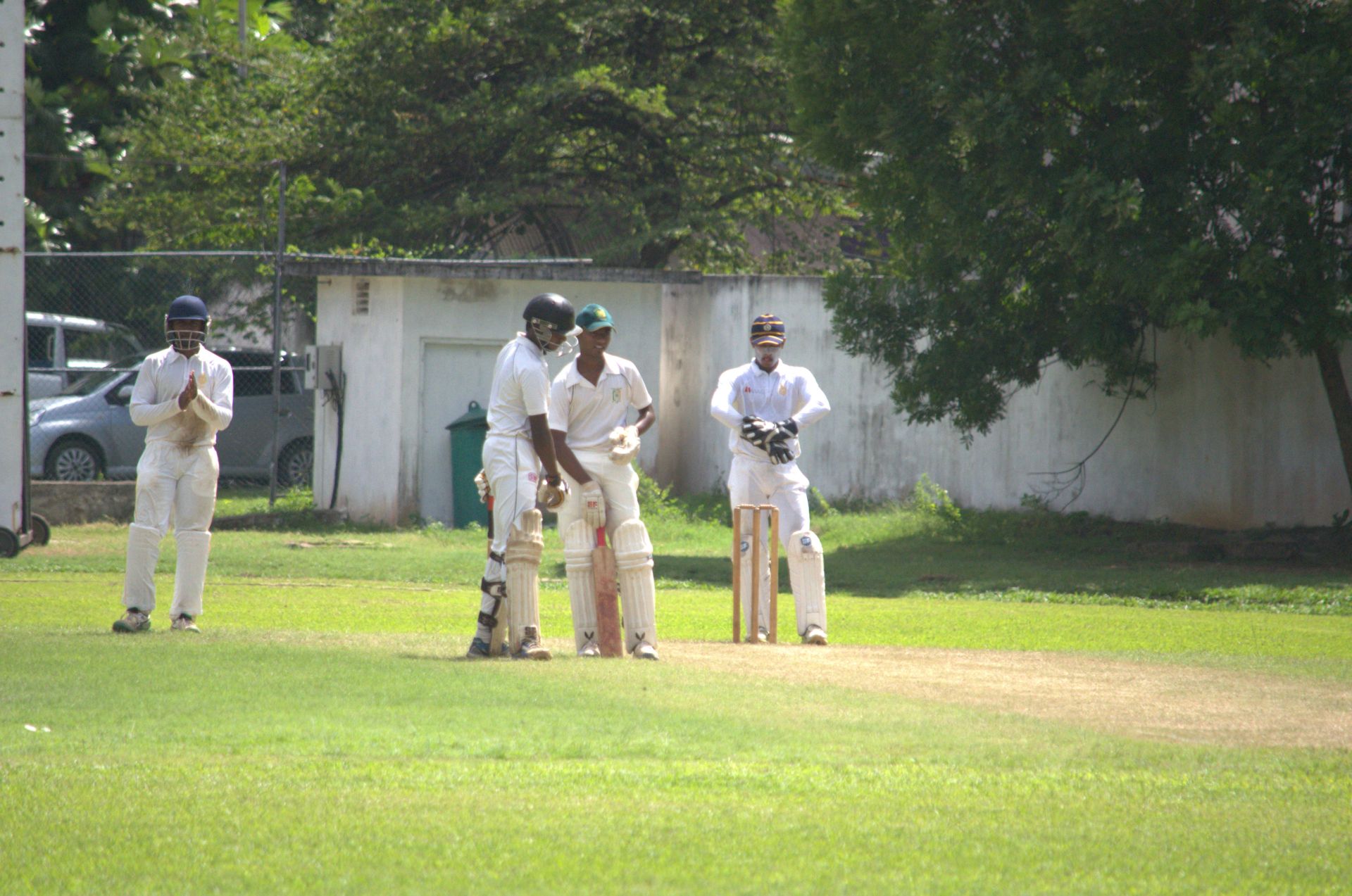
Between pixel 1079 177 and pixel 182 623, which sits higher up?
pixel 1079 177

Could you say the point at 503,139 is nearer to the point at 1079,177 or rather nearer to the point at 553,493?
the point at 1079,177

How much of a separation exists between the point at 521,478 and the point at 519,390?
0.50m

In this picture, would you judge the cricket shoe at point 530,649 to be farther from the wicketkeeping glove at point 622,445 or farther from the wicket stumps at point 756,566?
the wicket stumps at point 756,566

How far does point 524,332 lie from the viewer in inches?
354

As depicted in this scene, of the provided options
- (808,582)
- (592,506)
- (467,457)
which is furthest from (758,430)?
(467,457)

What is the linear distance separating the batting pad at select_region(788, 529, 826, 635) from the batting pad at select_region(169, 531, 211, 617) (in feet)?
12.6

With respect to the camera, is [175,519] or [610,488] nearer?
[610,488]

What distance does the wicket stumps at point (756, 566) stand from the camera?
9.91 meters

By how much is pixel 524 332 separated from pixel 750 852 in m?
4.84

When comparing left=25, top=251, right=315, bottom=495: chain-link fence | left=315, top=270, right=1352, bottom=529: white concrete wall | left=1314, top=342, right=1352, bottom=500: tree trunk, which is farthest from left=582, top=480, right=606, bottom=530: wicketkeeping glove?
left=315, top=270, right=1352, bottom=529: white concrete wall

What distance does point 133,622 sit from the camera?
956 centimetres

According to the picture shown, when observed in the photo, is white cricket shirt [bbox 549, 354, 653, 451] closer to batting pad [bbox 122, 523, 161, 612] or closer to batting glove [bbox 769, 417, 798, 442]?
batting glove [bbox 769, 417, 798, 442]

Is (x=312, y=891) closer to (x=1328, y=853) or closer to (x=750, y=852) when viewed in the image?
(x=750, y=852)

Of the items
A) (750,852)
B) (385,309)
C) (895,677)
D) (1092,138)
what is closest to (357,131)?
(385,309)
